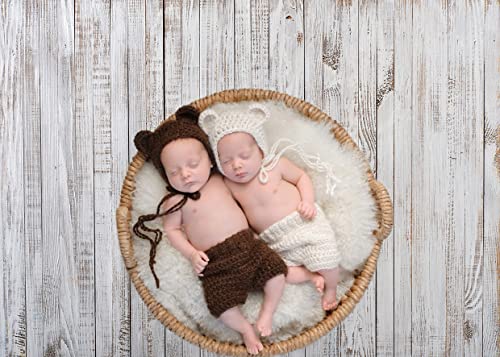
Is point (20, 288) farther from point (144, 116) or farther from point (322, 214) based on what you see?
point (322, 214)

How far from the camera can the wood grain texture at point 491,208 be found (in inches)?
70.4

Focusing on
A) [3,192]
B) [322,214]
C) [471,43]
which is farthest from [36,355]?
[471,43]

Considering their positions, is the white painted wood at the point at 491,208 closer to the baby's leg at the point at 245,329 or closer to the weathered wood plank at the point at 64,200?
the baby's leg at the point at 245,329

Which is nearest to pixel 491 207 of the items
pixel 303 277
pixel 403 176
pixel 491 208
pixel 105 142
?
pixel 491 208

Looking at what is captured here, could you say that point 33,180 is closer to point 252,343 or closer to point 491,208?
point 252,343

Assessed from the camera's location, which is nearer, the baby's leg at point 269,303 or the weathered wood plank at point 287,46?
the baby's leg at point 269,303

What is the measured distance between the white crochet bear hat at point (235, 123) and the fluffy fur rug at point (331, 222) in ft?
0.20

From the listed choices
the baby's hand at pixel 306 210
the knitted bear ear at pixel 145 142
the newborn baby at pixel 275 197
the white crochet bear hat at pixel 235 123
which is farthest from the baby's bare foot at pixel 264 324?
the knitted bear ear at pixel 145 142

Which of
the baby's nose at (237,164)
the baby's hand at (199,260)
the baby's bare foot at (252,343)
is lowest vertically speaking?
the baby's bare foot at (252,343)

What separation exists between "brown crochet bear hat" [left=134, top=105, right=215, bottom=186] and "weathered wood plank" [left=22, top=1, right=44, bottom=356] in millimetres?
482

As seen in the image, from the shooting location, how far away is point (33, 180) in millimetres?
1771

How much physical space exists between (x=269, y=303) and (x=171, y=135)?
1.42 feet

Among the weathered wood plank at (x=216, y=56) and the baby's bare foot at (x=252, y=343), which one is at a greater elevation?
the weathered wood plank at (x=216, y=56)

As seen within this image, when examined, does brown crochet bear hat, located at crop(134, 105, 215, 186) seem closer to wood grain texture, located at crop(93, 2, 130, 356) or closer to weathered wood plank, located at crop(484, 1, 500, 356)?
wood grain texture, located at crop(93, 2, 130, 356)
